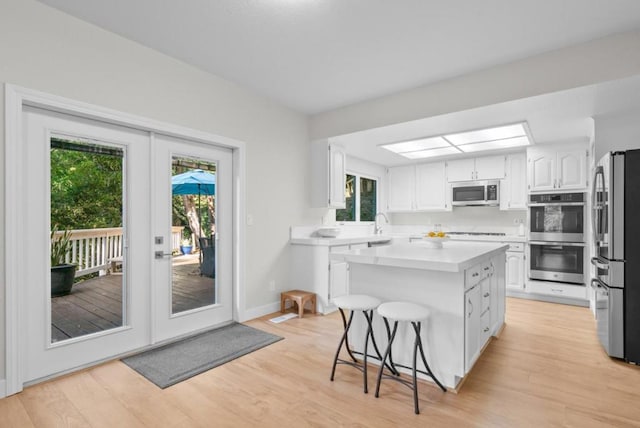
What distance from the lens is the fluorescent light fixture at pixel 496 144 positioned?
4.25m

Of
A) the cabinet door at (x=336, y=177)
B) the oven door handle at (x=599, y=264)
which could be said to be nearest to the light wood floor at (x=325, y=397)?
the oven door handle at (x=599, y=264)

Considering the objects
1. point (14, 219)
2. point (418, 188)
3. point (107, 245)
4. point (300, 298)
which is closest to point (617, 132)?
point (418, 188)

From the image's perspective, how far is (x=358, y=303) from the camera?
92.2 inches

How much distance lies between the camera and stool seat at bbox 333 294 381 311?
2293 millimetres

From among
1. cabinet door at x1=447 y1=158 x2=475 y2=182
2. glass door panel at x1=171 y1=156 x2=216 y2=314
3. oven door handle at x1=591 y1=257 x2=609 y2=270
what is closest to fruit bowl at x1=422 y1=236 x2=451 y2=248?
oven door handle at x1=591 y1=257 x2=609 y2=270

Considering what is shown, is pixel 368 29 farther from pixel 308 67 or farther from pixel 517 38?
pixel 517 38

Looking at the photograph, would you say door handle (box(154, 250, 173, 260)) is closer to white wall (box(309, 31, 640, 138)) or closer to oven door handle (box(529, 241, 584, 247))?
white wall (box(309, 31, 640, 138))

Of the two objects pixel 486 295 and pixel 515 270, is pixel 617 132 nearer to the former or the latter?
pixel 515 270

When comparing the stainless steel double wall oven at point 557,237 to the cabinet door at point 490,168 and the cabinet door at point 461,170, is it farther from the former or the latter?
the cabinet door at point 461,170

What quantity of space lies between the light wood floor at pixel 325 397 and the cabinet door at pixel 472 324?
0.61 feet

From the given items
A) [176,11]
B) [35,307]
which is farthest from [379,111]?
[35,307]

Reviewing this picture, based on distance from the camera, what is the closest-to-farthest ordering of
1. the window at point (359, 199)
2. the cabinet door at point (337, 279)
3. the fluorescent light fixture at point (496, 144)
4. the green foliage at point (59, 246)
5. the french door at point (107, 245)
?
1. the french door at point (107, 245)
2. the green foliage at point (59, 246)
3. the cabinet door at point (337, 279)
4. the fluorescent light fixture at point (496, 144)
5. the window at point (359, 199)

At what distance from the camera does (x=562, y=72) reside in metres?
2.83

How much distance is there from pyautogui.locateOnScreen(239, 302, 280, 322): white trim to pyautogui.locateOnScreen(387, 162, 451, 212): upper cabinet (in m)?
3.34
